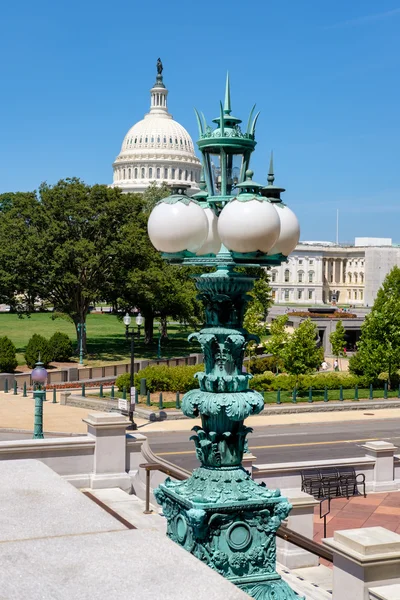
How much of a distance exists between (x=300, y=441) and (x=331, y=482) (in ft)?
43.9

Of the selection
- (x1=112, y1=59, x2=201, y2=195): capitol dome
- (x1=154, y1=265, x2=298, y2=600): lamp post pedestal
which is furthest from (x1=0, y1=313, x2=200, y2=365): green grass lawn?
(x1=112, y1=59, x2=201, y2=195): capitol dome

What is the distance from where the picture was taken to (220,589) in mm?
4320

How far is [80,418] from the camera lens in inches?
1390

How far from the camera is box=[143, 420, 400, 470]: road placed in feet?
89.0

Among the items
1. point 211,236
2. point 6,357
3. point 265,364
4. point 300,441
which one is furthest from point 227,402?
point 265,364

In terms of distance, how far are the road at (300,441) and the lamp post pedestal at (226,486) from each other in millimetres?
17332

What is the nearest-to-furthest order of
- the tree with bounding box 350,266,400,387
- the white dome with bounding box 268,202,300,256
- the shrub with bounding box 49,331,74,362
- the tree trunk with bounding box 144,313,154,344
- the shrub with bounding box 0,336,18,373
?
the white dome with bounding box 268,202,300,256
the tree with bounding box 350,266,400,387
the shrub with bounding box 0,336,18,373
the shrub with bounding box 49,331,74,362
the tree trunk with bounding box 144,313,154,344

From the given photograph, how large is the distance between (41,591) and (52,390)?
41.0 m

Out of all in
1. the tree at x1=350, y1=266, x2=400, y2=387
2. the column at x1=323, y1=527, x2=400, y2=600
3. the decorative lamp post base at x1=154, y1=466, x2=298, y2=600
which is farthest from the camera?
the tree at x1=350, y1=266, x2=400, y2=387

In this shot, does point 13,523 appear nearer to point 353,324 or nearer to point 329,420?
point 329,420

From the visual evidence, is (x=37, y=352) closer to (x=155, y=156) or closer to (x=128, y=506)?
(x=128, y=506)

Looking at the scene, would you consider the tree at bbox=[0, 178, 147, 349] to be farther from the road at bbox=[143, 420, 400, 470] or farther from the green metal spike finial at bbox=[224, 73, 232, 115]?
the green metal spike finial at bbox=[224, 73, 232, 115]

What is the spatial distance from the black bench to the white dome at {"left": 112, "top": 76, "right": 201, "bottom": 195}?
154974 mm

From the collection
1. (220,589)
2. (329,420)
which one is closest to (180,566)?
(220,589)
